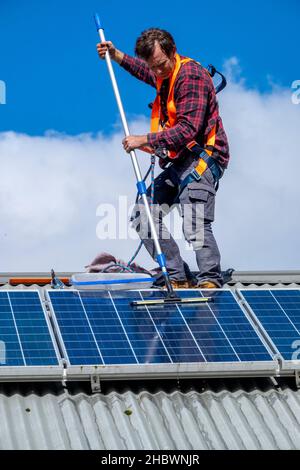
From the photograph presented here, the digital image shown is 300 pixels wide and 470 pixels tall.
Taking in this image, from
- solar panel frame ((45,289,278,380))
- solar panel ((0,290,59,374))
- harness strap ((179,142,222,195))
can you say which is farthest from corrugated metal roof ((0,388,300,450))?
harness strap ((179,142,222,195))

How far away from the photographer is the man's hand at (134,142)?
11539 millimetres

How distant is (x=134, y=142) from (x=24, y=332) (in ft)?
8.98

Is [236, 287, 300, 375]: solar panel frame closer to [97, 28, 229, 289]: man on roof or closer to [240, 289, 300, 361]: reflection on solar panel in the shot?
[240, 289, 300, 361]: reflection on solar panel

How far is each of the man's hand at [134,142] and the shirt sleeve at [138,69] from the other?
3.52 feet

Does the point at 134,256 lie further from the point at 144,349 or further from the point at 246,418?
the point at 246,418

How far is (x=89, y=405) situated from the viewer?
934 centimetres

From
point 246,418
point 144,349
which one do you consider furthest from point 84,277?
point 246,418

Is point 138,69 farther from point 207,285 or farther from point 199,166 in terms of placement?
point 207,285

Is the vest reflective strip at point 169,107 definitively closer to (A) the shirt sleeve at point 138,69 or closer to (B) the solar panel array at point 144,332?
(A) the shirt sleeve at point 138,69

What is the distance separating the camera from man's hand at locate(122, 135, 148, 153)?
11539 millimetres

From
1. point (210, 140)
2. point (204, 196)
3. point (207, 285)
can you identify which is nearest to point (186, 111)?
point (210, 140)

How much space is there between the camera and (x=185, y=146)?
11.5 metres
